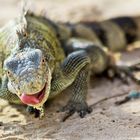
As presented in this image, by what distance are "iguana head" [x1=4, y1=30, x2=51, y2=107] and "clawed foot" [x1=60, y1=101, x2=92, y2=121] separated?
84 centimetres

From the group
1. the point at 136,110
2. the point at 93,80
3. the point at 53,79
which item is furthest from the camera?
the point at 93,80

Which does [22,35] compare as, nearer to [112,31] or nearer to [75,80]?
[75,80]

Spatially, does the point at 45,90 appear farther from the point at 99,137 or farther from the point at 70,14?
the point at 70,14

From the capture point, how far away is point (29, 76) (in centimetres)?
592

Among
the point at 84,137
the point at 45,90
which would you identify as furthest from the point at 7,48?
the point at 84,137

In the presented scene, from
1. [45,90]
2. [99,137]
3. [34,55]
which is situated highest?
[34,55]

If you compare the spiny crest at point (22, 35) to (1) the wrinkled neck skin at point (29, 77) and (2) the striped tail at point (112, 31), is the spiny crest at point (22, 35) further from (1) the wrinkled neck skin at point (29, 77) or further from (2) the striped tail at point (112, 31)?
(2) the striped tail at point (112, 31)

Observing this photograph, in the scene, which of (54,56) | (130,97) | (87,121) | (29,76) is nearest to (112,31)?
(54,56)

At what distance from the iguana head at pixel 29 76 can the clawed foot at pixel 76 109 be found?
2.76ft

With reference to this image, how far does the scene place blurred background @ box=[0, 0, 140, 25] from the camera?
39.2ft

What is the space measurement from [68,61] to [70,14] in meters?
4.82

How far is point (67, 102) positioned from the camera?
7.43 metres

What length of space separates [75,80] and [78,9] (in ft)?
17.7

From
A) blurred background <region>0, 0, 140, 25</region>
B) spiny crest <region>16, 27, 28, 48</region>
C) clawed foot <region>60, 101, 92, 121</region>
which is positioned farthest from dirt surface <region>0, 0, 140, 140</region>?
blurred background <region>0, 0, 140, 25</region>
